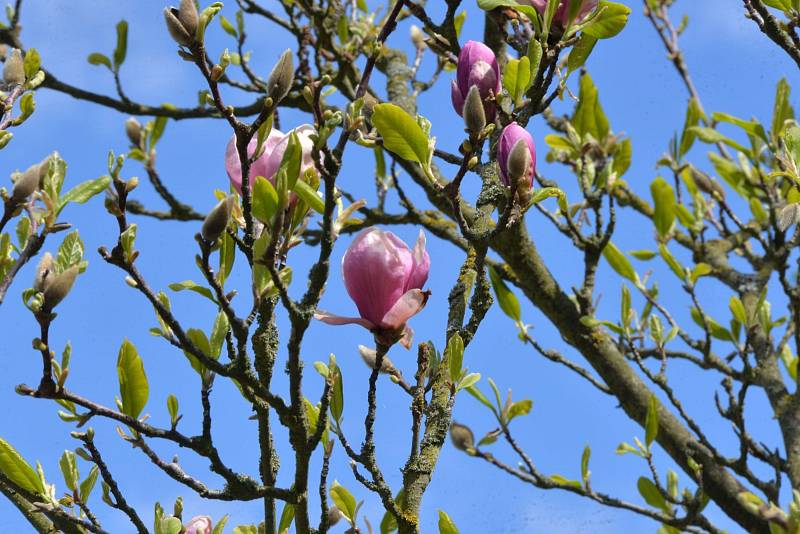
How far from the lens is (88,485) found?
1153 mm

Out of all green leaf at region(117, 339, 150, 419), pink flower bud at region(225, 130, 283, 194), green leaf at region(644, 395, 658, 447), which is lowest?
green leaf at region(117, 339, 150, 419)

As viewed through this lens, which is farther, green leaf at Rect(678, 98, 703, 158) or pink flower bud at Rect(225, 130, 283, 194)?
green leaf at Rect(678, 98, 703, 158)

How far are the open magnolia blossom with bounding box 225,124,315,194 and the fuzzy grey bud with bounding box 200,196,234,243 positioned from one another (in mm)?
126

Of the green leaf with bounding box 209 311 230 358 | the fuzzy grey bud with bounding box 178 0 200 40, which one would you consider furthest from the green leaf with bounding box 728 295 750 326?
the fuzzy grey bud with bounding box 178 0 200 40

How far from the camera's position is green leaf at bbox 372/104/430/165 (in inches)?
36.5

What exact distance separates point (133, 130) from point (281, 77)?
165 centimetres

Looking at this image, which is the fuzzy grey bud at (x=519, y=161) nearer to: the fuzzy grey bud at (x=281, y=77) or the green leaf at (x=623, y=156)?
the fuzzy grey bud at (x=281, y=77)

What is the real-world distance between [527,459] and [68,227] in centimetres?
134

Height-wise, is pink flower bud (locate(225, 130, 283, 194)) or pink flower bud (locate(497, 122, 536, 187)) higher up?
pink flower bud (locate(497, 122, 536, 187))

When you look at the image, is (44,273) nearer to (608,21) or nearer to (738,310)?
(608,21)

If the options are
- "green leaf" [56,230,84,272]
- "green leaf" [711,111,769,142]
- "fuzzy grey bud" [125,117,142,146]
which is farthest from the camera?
"fuzzy grey bud" [125,117,142,146]

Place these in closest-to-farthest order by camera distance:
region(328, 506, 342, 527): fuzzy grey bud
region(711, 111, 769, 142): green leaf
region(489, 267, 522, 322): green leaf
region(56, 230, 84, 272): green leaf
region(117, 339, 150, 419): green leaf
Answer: region(56, 230, 84, 272): green leaf < region(117, 339, 150, 419): green leaf < region(328, 506, 342, 527): fuzzy grey bud < region(711, 111, 769, 142): green leaf < region(489, 267, 522, 322): green leaf

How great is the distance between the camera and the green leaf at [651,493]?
2.04 meters

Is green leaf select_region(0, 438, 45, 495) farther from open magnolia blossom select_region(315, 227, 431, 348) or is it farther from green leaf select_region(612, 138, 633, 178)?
green leaf select_region(612, 138, 633, 178)
